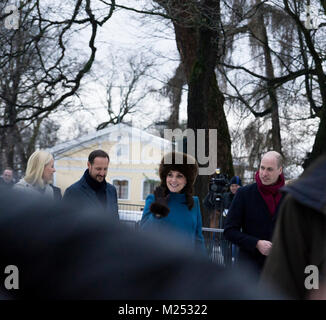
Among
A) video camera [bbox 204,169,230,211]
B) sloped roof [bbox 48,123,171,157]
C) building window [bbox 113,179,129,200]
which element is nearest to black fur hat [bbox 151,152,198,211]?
video camera [bbox 204,169,230,211]

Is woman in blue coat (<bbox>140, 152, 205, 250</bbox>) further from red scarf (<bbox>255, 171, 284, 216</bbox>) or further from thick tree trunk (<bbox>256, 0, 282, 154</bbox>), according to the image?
thick tree trunk (<bbox>256, 0, 282, 154</bbox>)

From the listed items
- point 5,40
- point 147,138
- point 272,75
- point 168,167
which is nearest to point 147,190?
point 147,138

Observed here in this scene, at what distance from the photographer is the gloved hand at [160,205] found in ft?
13.2

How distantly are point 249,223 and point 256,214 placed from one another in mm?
109

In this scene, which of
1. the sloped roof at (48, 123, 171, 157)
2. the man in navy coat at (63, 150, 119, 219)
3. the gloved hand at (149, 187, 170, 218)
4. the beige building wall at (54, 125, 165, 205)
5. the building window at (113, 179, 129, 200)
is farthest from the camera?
the building window at (113, 179, 129, 200)

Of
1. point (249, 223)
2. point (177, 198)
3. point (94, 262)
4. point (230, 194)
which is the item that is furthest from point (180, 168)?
point (230, 194)

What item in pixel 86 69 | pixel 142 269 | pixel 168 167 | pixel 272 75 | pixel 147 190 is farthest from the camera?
pixel 147 190

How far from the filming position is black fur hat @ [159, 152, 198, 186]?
4.58 metres

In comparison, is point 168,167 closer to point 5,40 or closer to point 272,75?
point 5,40

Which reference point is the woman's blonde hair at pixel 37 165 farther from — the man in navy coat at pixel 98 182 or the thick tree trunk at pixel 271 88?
the thick tree trunk at pixel 271 88

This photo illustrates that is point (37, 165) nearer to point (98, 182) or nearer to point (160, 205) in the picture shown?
point (98, 182)
